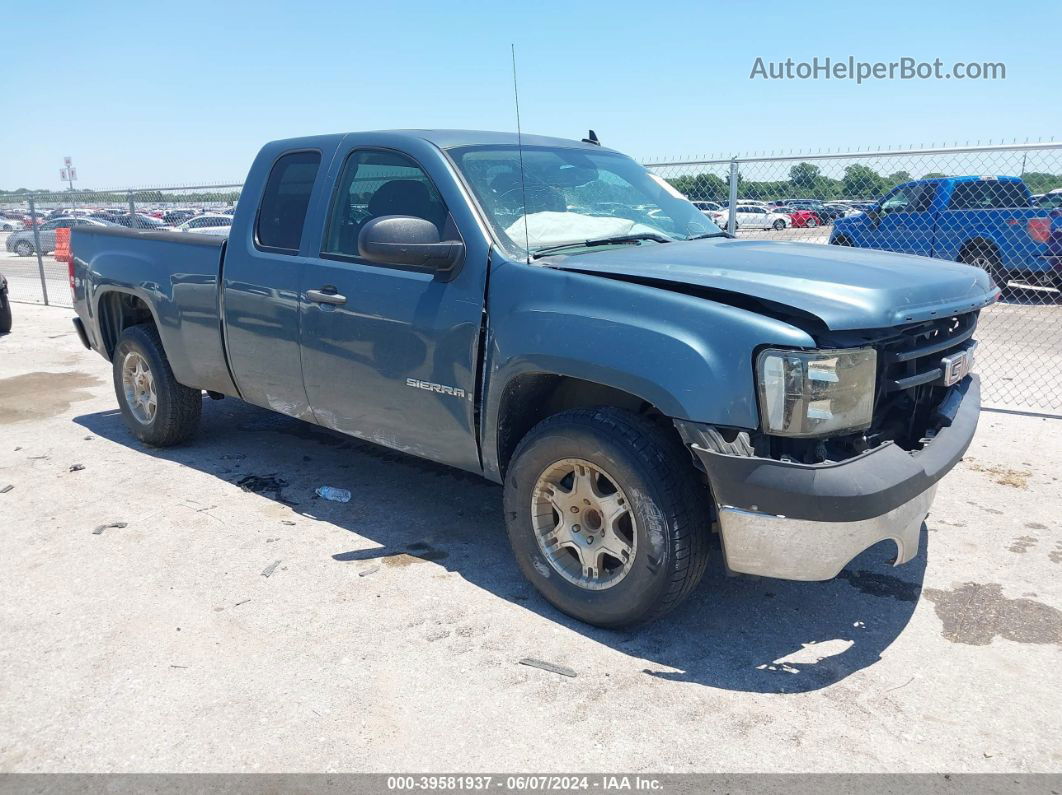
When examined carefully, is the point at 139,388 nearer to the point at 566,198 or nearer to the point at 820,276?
the point at 566,198

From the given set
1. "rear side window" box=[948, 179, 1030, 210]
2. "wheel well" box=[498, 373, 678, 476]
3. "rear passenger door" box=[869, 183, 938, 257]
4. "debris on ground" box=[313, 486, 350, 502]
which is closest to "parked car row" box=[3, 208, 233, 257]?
"debris on ground" box=[313, 486, 350, 502]

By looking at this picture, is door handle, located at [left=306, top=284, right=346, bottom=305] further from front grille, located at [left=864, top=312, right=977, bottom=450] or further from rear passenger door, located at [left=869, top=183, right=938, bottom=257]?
rear passenger door, located at [left=869, top=183, right=938, bottom=257]

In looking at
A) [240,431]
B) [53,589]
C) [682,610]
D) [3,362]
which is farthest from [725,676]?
[3,362]

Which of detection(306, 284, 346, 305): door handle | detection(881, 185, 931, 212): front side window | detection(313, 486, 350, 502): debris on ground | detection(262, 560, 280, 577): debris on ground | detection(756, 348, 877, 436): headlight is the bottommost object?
detection(262, 560, 280, 577): debris on ground

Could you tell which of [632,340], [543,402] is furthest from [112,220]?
[632,340]

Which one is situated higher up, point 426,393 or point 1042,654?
point 426,393

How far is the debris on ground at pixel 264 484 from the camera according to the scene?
4991 millimetres

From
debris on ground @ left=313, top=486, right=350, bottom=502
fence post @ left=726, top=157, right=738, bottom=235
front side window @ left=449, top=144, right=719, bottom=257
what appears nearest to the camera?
front side window @ left=449, top=144, right=719, bottom=257

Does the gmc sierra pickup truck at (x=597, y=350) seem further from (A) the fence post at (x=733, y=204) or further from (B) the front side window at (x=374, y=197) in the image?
(A) the fence post at (x=733, y=204)

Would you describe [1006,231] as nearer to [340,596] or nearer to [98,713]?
[340,596]

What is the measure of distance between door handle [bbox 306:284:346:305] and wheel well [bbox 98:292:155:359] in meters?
2.33

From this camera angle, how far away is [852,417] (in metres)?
2.91

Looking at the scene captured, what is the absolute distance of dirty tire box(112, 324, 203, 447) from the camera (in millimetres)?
5547

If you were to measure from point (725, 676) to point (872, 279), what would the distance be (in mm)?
1555
